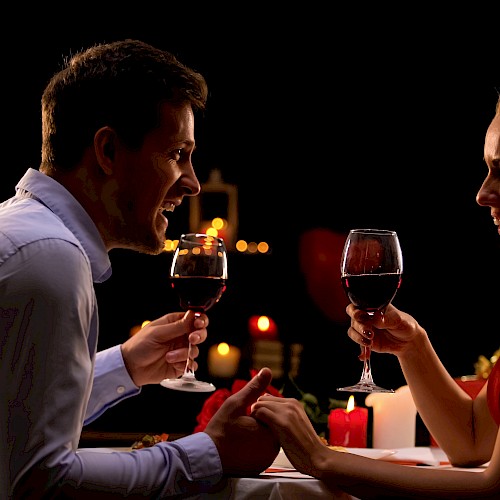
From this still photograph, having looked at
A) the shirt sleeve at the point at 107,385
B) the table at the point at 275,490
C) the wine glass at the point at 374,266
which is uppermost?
the wine glass at the point at 374,266

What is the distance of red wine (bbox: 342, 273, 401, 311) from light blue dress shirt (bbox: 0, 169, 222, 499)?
550 millimetres

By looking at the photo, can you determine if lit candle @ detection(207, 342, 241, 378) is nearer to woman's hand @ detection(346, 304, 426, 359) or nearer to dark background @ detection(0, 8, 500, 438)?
dark background @ detection(0, 8, 500, 438)

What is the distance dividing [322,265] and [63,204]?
4.35 meters

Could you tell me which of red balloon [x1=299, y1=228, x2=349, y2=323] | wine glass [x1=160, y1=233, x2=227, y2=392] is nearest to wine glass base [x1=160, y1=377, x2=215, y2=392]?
wine glass [x1=160, y1=233, x2=227, y2=392]

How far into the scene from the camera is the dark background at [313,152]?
16.2 feet

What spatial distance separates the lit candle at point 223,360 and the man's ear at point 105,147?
3775mm

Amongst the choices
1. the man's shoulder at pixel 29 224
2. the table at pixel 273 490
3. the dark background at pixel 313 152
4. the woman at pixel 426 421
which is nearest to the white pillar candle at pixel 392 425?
the woman at pixel 426 421

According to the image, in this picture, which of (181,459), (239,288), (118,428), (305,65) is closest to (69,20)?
(305,65)

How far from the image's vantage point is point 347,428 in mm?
2004

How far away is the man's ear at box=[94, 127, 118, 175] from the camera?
5.28 feet

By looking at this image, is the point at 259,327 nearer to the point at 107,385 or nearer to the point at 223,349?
the point at 223,349

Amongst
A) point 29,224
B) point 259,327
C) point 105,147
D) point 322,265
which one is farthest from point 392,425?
point 322,265

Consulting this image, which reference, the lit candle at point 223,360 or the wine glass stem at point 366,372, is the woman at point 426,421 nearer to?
the wine glass stem at point 366,372

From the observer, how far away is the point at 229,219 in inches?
222
